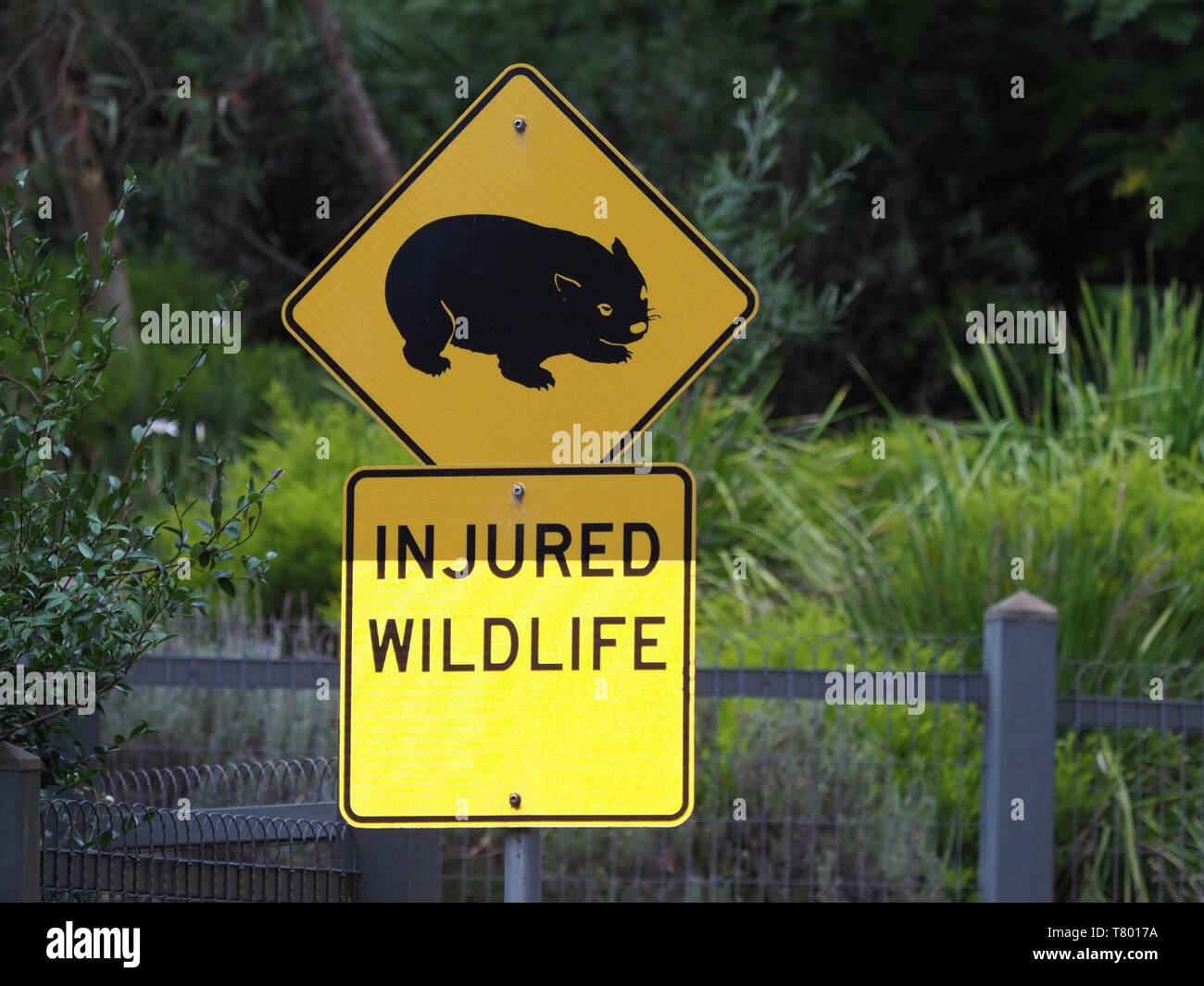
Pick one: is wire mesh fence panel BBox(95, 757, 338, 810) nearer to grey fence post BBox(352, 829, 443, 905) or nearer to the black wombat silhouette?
grey fence post BBox(352, 829, 443, 905)

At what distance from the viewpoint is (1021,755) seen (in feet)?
18.1

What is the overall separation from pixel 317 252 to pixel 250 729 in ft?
31.9

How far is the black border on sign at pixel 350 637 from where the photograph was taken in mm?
2873

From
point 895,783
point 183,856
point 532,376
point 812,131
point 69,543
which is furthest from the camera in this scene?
point 812,131

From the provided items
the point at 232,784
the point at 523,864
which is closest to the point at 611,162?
the point at 523,864

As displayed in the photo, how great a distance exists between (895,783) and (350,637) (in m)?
3.52

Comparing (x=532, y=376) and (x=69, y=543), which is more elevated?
(x=532, y=376)

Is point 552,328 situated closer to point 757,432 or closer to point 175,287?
point 757,432

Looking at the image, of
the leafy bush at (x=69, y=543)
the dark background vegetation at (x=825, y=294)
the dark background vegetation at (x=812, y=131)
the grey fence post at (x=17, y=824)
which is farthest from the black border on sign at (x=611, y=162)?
the dark background vegetation at (x=812, y=131)

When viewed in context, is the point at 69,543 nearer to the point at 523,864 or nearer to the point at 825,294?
the point at 523,864

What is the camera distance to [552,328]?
10.0 ft

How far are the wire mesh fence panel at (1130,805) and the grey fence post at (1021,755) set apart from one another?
1.29ft

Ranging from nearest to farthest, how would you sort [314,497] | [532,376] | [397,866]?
[532,376] → [397,866] → [314,497]

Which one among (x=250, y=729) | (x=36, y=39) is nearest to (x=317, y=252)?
(x=36, y=39)
